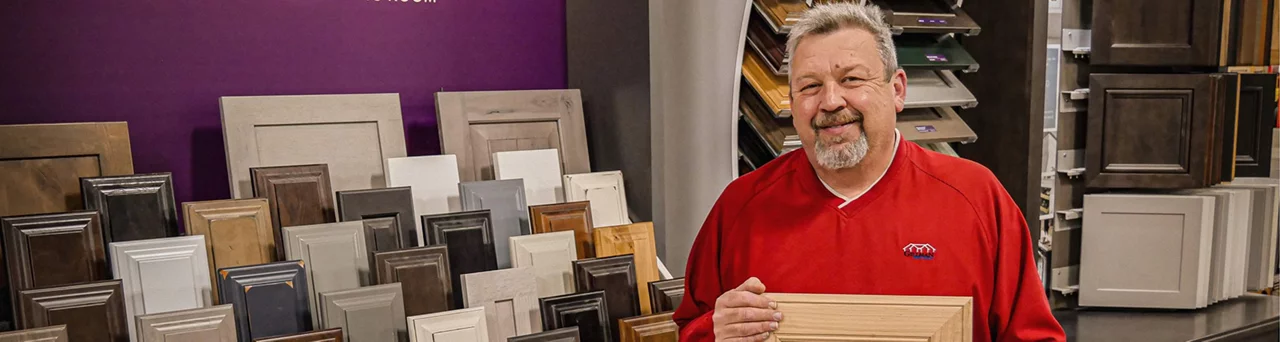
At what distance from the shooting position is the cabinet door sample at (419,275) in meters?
2.23

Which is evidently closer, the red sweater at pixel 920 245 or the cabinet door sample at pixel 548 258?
the red sweater at pixel 920 245

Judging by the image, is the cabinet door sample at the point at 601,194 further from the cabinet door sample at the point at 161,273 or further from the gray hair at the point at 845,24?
the gray hair at the point at 845,24

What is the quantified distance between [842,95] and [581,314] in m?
1.01

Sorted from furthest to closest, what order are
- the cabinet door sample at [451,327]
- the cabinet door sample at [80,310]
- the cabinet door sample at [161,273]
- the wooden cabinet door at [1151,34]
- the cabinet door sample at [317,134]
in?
the wooden cabinet door at [1151,34] < the cabinet door sample at [317,134] < the cabinet door sample at [451,327] < the cabinet door sample at [161,273] < the cabinet door sample at [80,310]

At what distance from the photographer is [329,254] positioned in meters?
2.24

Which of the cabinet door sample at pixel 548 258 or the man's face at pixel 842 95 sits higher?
the man's face at pixel 842 95

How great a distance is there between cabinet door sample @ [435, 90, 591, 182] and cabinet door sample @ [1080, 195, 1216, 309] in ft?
7.02

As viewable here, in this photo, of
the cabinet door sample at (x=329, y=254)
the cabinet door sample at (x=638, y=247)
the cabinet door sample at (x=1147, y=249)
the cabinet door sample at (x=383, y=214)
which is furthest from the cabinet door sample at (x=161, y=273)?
the cabinet door sample at (x=1147, y=249)

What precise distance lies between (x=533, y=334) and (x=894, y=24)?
4.96ft

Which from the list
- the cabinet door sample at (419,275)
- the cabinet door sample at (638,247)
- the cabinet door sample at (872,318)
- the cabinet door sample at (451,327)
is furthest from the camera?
Result: the cabinet door sample at (638,247)

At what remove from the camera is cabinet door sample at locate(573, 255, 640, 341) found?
2.42m

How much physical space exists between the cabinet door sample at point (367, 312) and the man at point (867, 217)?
779mm

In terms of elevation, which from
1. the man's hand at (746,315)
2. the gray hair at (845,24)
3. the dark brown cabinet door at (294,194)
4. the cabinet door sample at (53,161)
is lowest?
the man's hand at (746,315)

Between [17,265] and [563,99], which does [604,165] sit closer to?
[563,99]
